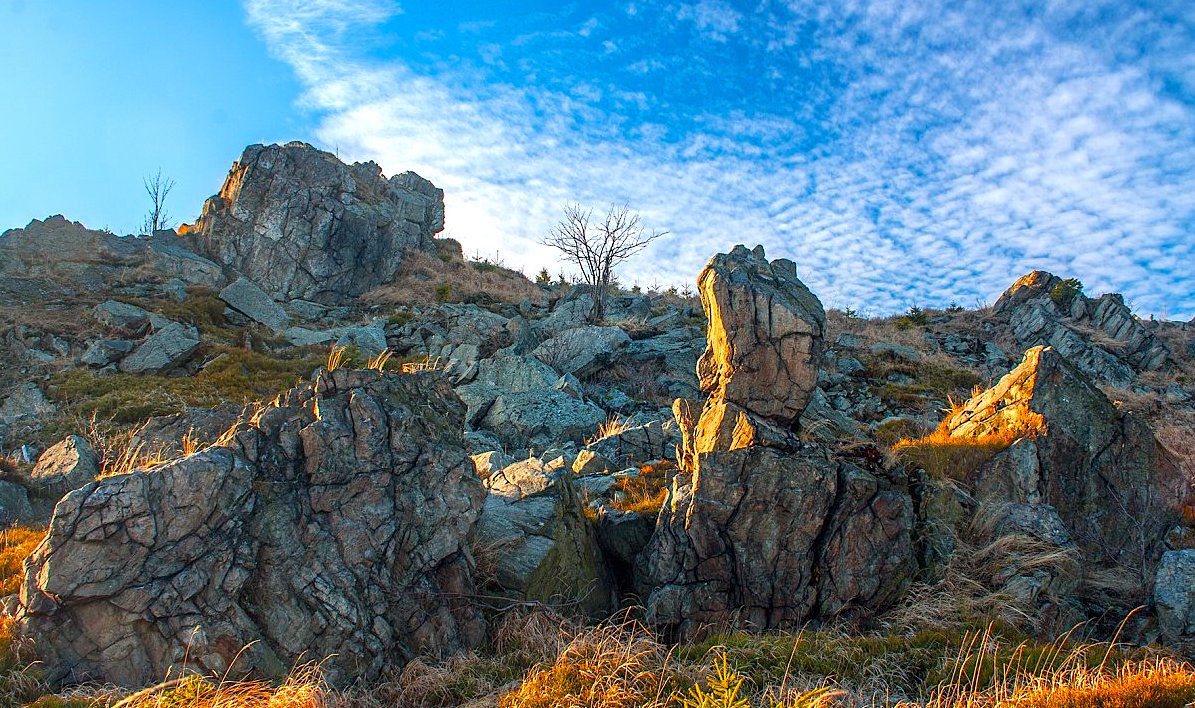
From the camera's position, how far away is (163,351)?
23.5m

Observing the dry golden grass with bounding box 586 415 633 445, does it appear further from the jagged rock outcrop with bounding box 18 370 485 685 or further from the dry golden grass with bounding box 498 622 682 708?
the dry golden grass with bounding box 498 622 682 708

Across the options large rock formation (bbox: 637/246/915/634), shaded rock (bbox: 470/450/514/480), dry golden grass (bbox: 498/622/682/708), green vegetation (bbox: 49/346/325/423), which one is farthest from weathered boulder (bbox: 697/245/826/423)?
green vegetation (bbox: 49/346/325/423)

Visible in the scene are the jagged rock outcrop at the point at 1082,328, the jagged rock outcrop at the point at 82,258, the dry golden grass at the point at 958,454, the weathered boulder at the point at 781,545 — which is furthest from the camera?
the jagged rock outcrop at the point at 82,258

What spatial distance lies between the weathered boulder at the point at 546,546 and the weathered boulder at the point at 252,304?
24682 millimetres

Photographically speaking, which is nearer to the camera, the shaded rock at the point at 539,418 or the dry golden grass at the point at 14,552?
the dry golden grass at the point at 14,552

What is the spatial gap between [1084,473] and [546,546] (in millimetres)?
8113

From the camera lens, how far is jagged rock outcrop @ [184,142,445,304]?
3697 centimetres

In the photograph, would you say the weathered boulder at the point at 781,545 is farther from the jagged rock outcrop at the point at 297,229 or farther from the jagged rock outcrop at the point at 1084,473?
the jagged rock outcrop at the point at 297,229

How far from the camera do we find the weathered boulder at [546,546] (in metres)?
8.34

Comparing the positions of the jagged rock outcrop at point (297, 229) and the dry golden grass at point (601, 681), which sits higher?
the jagged rock outcrop at point (297, 229)

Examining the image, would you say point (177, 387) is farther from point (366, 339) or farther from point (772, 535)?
point (772, 535)

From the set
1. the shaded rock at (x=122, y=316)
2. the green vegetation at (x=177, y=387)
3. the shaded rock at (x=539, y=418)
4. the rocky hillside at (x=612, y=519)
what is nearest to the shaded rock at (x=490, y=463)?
the rocky hillside at (x=612, y=519)

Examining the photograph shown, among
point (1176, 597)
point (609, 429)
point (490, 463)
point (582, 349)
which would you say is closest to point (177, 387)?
point (582, 349)

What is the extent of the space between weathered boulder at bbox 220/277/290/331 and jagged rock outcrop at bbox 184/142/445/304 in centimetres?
528
